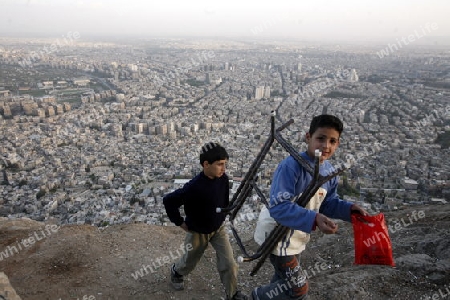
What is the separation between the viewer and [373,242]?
5.26 feet

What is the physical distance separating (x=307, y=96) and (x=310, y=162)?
1379 inches

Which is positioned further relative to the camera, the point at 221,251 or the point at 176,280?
the point at 176,280

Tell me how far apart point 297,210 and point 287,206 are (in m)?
0.05

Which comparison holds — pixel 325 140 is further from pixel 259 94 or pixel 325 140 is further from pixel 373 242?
pixel 259 94

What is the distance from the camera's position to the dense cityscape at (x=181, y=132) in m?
13.0

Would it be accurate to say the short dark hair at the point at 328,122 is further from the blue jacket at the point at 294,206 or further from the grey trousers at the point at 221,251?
the grey trousers at the point at 221,251

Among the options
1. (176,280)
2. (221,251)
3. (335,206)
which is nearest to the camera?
(335,206)

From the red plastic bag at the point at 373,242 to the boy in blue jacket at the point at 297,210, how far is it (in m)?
0.10

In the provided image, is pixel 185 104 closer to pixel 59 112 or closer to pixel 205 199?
pixel 59 112

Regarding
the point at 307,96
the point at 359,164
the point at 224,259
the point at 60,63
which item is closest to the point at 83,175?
the point at 359,164

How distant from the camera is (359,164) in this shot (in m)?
16.2

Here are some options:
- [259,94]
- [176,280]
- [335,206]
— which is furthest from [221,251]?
[259,94]

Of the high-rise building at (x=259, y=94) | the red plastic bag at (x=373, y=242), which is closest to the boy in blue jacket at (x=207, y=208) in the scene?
the red plastic bag at (x=373, y=242)

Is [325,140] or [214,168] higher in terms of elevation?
[325,140]
